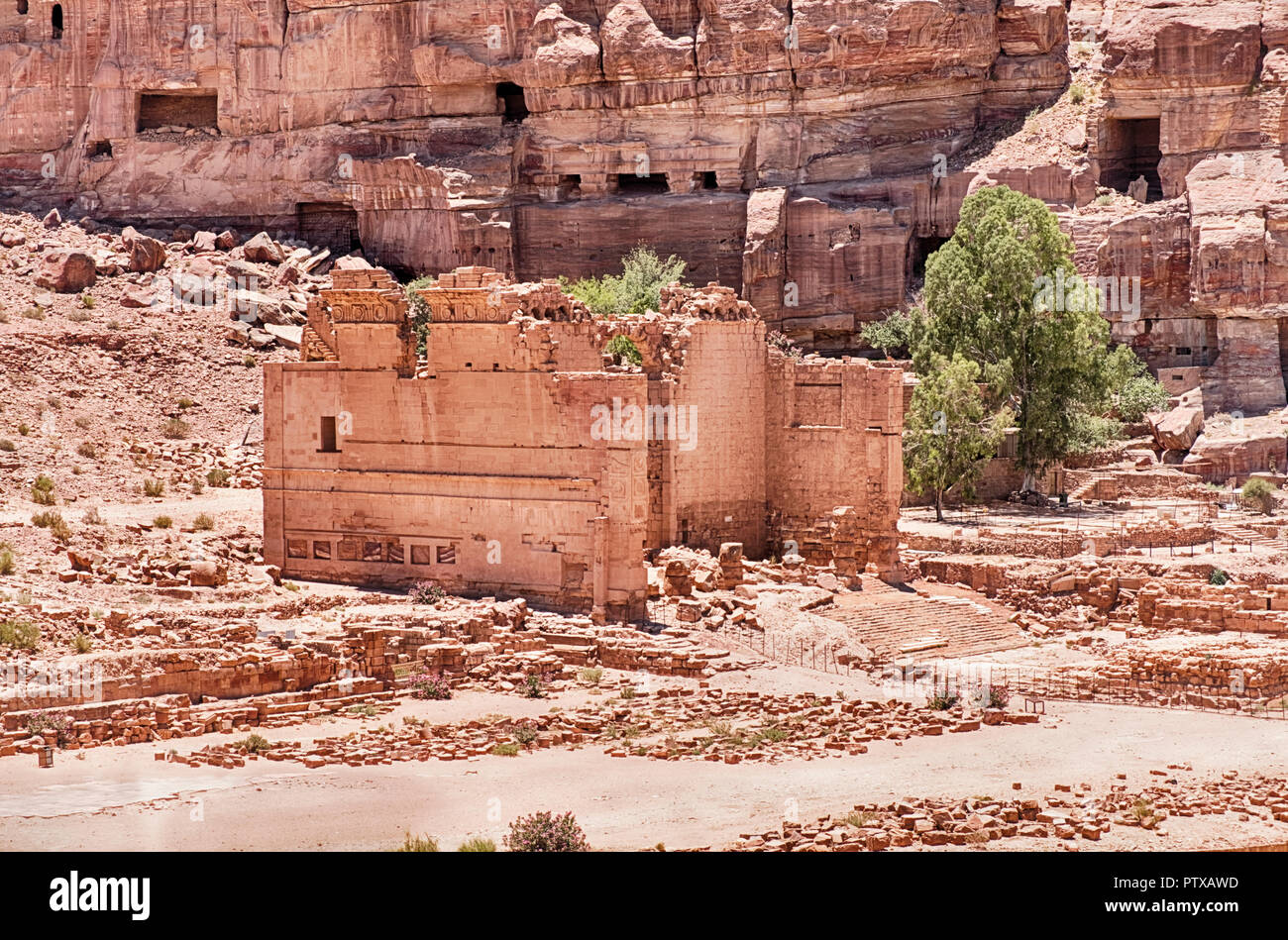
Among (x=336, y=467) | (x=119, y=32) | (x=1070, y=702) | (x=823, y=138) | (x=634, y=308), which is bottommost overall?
(x=1070, y=702)

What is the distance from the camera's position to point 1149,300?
5059 centimetres

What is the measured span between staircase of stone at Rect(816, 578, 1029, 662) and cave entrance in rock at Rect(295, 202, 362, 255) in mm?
30020

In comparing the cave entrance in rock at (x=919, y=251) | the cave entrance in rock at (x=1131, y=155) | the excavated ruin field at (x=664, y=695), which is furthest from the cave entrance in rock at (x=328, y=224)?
the cave entrance in rock at (x=1131, y=155)

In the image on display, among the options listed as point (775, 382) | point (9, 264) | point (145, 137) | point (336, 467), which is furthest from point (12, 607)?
point (145, 137)

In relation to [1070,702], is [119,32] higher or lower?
higher

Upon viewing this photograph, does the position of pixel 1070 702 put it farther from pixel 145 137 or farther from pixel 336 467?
pixel 145 137

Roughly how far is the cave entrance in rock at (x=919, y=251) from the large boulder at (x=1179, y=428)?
27.5 ft

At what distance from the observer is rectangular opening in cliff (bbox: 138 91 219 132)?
61.0m

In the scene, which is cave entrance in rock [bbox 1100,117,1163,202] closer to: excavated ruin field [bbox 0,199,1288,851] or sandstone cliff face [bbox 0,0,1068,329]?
sandstone cliff face [bbox 0,0,1068,329]

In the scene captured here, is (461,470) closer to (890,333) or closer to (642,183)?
(890,333)

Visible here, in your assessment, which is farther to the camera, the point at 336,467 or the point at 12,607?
the point at 336,467

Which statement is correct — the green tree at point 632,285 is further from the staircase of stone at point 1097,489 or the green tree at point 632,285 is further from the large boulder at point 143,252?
the large boulder at point 143,252

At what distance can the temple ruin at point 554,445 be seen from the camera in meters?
30.0
